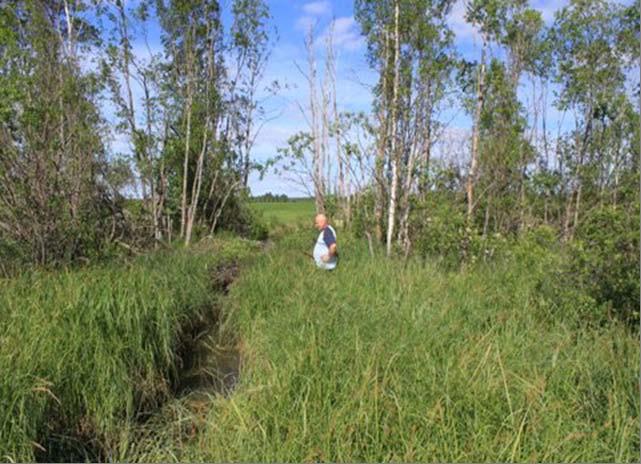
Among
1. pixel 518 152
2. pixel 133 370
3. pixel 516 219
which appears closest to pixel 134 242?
pixel 133 370

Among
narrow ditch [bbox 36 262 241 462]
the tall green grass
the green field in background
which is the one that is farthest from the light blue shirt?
the green field in background

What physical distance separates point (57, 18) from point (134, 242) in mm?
8321

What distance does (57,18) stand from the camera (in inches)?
588

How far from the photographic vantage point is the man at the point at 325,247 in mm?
8031

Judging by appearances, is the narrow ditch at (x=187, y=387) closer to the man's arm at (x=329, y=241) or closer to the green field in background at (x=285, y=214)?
the man's arm at (x=329, y=241)

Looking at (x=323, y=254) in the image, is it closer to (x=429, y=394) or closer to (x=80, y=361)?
(x=80, y=361)

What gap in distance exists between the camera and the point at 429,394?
327 cm

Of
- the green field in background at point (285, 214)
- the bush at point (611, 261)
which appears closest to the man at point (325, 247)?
the bush at point (611, 261)

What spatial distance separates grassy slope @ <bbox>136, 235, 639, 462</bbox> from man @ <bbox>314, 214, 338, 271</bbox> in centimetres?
261

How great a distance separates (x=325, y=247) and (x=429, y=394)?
512 cm

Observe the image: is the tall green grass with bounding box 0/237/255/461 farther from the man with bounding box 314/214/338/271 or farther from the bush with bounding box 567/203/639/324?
the bush with bounding box 567/203/639/324

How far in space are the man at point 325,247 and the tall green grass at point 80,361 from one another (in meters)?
2.61

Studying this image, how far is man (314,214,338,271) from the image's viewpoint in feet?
26.3

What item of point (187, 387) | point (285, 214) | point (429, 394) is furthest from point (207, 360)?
point (285, 214)
